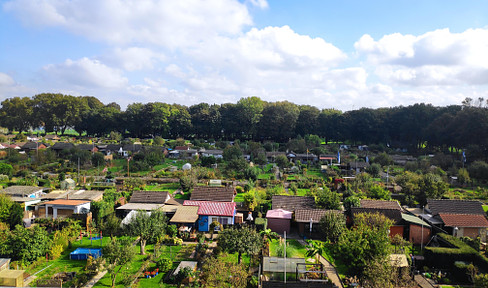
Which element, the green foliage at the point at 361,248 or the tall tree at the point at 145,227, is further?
the tall tree at the point at 145,227

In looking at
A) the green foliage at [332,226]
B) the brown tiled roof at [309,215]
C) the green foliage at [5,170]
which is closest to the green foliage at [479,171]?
the brown tiled roof at [309,215]

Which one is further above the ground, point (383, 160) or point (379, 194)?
point (383, 160)

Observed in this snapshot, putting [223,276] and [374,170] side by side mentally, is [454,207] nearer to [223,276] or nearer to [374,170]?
[374,170]

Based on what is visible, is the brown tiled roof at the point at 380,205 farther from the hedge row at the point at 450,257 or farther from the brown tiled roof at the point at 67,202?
the brown tiled roof at the point at 67,202

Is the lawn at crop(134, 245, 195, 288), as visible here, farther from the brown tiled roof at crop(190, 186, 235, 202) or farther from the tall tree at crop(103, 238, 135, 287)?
the brown tiled roof at crop(190, 186, 235, 202)

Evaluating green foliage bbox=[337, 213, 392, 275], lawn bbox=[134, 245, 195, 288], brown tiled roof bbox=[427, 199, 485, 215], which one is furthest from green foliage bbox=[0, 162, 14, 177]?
brown tiled roof bbox=[427, 199, 485, 215]

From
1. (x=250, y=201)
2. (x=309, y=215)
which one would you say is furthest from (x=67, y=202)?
(x=309, y=215)

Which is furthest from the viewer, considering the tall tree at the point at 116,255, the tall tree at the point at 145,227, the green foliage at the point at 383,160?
the green foliage at the point at 383,160
